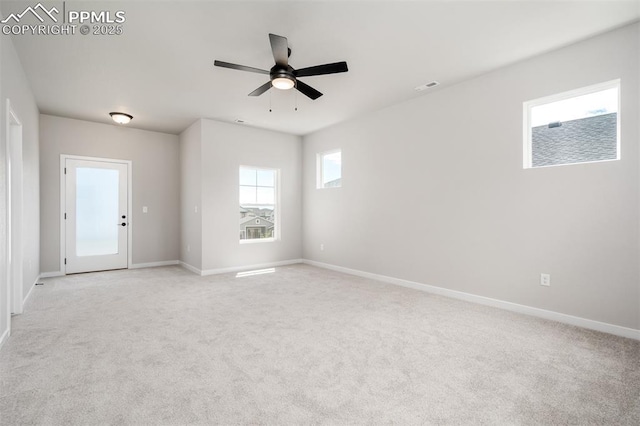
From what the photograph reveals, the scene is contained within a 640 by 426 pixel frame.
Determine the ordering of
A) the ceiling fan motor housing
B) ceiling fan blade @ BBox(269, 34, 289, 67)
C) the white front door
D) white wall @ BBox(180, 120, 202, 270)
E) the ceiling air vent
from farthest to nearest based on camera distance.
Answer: white wall @ BBox(180, 120, 202, 270) → the white front door → the ceiling air vent → the ceiling fan motor housing → ceiling fan blade @ BBox(269, 34, 289, 67)

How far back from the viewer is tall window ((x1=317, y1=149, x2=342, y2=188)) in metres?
6.20

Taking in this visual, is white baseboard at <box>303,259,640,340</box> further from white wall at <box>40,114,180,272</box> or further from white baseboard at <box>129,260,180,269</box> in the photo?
white wall at <box>40,114,180,272</box>

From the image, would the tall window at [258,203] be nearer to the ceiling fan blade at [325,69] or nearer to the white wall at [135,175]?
the white wall at [135,175]

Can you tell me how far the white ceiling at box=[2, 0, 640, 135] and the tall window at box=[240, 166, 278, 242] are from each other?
1888mm

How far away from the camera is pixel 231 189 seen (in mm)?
6000

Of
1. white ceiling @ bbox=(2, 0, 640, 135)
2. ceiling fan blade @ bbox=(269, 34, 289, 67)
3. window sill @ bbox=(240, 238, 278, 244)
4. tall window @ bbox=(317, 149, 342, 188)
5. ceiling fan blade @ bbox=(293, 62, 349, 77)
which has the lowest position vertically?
window sill @ bbox=(240, 238, 278, 244)

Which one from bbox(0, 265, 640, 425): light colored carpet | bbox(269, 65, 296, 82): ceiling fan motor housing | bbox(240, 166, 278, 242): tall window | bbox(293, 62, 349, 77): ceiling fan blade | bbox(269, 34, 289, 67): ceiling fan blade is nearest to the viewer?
bbox(0, 265, 640, 425): light colored carpet

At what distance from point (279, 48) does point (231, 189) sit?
3709 mm

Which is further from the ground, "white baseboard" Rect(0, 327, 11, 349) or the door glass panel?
the door glass panel

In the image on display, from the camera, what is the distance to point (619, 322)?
2891 millimetres

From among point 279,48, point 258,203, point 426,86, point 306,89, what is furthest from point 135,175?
point 426,86

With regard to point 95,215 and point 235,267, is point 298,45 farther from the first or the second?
point 95,215

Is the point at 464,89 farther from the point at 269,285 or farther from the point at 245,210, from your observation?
the point at 245,210

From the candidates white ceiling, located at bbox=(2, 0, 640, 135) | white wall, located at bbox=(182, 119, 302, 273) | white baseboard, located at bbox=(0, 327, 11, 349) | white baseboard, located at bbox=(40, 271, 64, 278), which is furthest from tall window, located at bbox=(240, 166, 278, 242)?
white baseboard, located at bbox=(0, 327, 11, 349)
